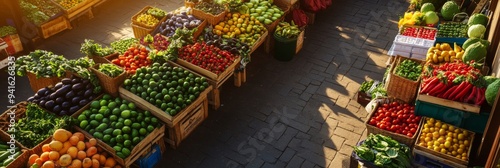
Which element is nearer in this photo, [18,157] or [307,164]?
[18,157]

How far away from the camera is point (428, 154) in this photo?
6188 mm

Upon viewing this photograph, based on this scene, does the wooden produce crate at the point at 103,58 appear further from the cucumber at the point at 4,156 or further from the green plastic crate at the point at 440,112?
the green plastic crate at the point at 440,112

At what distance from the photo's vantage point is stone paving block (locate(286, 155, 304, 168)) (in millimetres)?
6977

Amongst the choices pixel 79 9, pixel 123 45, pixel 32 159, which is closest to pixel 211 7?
pixel 123 45

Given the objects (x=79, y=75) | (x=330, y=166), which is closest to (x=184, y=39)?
(x=79, y=75)

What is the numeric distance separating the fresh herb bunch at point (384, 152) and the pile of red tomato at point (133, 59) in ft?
13.6

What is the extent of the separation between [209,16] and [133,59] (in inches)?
78.0

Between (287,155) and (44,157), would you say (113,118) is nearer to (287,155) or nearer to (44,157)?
(44,157)

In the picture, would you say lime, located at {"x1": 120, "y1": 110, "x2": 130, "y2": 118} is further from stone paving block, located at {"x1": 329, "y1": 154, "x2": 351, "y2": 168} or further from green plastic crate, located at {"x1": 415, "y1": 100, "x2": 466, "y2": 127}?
green plastic crate, located at {"x1": 415, "y1": 100, "x2": 466, "y2": 127}

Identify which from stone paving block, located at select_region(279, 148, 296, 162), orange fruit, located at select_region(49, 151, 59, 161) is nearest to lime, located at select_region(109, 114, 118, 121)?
orange fruit, located at select_region(49, 151, 59, 161)

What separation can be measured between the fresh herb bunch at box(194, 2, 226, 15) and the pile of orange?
4.03 metres

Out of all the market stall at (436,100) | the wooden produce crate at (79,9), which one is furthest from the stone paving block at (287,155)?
the wooden produce crate at (79,9)

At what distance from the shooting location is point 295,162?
705 cm

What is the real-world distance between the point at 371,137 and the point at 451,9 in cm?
449
